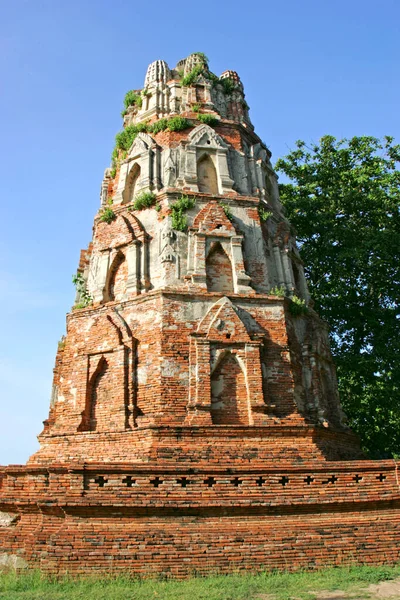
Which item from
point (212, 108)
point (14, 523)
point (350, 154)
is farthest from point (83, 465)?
point (350, 154)

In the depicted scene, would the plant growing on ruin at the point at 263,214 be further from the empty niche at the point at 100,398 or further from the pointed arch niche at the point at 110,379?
the empty niche at the point at 100,398

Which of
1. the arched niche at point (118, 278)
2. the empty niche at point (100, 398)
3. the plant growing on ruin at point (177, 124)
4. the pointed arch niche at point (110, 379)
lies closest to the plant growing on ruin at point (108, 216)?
the arched niche at point (118, 278)

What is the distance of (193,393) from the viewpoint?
1065 centimetres

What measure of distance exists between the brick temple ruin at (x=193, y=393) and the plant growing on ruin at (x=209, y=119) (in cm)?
3

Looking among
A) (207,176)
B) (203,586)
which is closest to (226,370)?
(203,586)

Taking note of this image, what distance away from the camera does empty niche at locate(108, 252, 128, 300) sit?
507 inches

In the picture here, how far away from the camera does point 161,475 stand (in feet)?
29.0

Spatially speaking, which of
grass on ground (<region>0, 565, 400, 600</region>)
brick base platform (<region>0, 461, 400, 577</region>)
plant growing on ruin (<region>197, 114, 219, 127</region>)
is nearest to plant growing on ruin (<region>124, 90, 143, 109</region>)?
plant growing on ruin (<region>197, 114, 219, 127</region>)

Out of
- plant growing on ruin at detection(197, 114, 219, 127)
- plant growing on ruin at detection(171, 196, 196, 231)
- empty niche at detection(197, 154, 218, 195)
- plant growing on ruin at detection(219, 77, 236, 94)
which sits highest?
plant growing on ruin at detection(219, 77, 236, 94)

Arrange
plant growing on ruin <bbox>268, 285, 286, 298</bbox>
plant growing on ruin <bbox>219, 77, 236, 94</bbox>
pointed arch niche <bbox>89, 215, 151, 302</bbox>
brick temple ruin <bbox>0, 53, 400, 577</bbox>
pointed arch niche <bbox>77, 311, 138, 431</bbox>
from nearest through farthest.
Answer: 1. brick temple ruin <bbox>0, 53, 400, 577</bbox>
2. pointed arch niche <bbox>77, 311, 138, 431</bbox>
3. plant growing on ruin <bbox>268, 285, 286, 298</bbox>
4. pointed arch niche <bbox>89, 215, 151, 302</bbox>
5. plant growing on ruin <bbox>219, 77, 236, 94</bbox>

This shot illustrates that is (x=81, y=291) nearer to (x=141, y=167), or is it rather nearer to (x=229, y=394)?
(x=141, y=167)

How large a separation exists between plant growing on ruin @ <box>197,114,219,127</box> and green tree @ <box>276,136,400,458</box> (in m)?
6.64

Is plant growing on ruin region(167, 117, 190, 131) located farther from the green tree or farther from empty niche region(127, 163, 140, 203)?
the green tree

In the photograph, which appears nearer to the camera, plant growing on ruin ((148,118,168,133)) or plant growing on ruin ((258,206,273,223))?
plant growing on ruin ((258,206,273,223))
